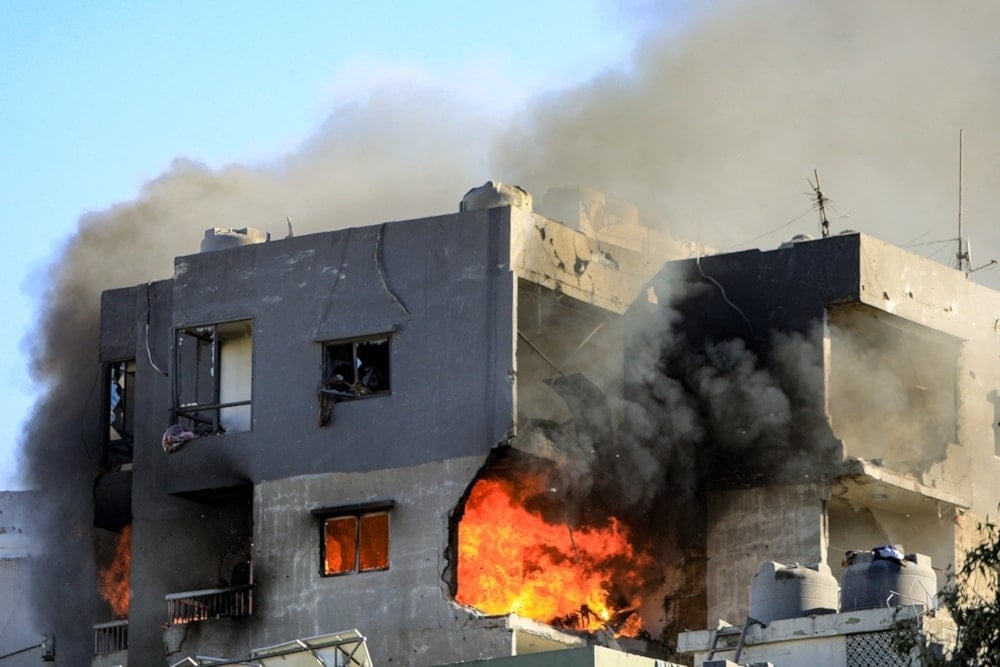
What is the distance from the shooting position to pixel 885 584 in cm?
4044

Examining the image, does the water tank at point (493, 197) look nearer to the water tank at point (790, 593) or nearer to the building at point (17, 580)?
the water tank at point (790, 593)

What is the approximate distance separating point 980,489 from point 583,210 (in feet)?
34.8

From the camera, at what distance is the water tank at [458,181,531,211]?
48344mm

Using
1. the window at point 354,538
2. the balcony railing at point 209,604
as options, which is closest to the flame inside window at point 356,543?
the window at point 354,538

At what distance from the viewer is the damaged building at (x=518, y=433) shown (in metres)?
46.5

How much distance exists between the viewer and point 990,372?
51562 mm

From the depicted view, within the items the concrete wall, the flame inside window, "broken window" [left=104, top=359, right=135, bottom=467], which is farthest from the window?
the concrete wall

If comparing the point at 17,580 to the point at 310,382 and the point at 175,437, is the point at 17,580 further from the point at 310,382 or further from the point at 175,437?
the point at 310,382

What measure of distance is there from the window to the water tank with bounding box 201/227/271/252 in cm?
685

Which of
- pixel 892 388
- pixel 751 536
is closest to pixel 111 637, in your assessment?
pixel 751 536

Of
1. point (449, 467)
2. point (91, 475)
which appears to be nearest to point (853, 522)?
point (449, 467)

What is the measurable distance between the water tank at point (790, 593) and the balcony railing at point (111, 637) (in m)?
15.4

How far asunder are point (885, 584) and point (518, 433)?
8345 millimetres

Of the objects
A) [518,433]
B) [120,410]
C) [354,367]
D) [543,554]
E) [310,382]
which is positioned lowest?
[543,554]
